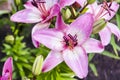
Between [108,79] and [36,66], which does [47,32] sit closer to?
[36,66]

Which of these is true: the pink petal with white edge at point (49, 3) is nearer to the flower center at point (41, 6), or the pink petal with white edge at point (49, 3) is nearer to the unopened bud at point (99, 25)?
the flower center at point (41, 6)

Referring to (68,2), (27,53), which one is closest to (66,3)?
(68,2)

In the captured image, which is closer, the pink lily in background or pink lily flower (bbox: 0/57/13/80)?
pink lily flower (bbox: 0/57/13/80)

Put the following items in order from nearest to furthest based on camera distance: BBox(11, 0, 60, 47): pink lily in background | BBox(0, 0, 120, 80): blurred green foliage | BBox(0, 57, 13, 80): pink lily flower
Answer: BBox(0, 57, 13, 80): pink lily flower, BBox(11, 0, 60, 47): pink lily in background, BBox(0, 0, 120, 80): blurred green foliage

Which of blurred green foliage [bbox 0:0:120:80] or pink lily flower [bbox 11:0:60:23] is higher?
pink lily flower [bbox 11:0:60:23]

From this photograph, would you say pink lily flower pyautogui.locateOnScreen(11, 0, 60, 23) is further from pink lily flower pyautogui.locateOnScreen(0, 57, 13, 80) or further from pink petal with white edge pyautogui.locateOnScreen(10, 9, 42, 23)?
pink lily flower pyautogui.locateOnScreen(0, 57, 13, 80)

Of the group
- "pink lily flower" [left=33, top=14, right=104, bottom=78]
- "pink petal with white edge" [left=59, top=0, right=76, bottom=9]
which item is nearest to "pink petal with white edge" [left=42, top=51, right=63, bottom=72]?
"pink lily flower" [left=33, top=14, right=104, bottom=78]

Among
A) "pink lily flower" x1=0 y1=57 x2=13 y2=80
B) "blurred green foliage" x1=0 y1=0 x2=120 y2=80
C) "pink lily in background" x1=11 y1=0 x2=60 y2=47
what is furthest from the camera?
"blurred green foliage" x1=0 y1=0 x2=120 y2=80

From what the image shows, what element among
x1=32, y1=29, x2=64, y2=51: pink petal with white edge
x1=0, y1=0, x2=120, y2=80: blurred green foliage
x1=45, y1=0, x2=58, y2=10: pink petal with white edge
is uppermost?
x1=45, y1=0, x2=58, y2=10: pink petal with white edge
